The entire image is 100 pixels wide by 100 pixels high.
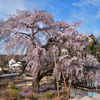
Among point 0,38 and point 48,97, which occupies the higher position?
point 0,38

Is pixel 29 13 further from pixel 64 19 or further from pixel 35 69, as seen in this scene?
pixel 35 69

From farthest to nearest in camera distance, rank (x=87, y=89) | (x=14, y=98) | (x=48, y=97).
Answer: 1. (x=87, y=89)
2. (x=48, y=97)
3. (x=14, y=98)

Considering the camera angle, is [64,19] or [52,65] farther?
[64,19]

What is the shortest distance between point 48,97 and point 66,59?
318 centimetres

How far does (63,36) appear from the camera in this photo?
9.01 meters

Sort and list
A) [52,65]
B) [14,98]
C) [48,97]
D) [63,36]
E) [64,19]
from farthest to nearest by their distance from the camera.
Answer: [64,19], [52,65], [63,36], [48,97], [14,98]

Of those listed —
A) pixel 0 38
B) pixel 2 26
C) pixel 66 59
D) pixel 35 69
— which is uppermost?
pixel 2 26

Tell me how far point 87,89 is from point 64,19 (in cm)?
758

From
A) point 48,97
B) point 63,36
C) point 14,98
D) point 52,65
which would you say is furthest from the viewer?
point 52,65

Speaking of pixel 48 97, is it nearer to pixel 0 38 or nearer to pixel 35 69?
pixel 35 69

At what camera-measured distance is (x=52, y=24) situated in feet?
33.0

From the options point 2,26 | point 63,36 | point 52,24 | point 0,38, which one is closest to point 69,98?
point 63,36

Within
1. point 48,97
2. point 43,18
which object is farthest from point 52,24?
point 48,97

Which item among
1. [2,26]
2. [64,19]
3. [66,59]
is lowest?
[66,59]
